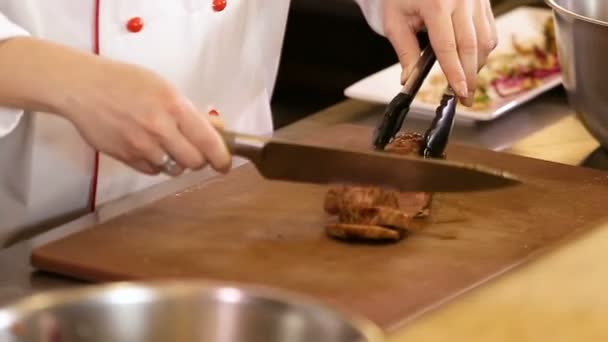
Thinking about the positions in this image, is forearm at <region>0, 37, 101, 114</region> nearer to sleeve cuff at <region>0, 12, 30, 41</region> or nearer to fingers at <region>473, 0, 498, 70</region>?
sleeve cuff at <region>0, 12, 30, 41</region>

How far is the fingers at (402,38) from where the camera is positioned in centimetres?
149

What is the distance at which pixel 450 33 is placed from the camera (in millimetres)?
1443

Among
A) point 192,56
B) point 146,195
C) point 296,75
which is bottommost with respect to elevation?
point 296,75

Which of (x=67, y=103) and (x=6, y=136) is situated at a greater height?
(x=67, y=103)

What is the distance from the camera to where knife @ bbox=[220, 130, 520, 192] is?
1246 mm

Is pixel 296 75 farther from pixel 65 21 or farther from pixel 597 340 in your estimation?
pixel 597 340

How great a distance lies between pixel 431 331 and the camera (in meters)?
1.10

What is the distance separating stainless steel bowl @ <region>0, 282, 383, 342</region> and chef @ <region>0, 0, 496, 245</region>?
286 mm

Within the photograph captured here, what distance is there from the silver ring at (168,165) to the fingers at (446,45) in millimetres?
369

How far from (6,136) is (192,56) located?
0.26 meters

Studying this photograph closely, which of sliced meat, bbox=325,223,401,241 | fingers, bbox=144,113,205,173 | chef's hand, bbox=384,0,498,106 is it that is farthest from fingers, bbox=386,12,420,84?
fingers, bbox=144,113,205,173

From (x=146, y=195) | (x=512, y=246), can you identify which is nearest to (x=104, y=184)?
(x=146, y=195)

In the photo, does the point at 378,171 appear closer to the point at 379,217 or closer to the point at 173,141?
the point at 379,217

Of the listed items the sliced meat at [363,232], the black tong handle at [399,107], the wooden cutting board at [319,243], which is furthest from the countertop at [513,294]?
the black tong handle at [399,107]
